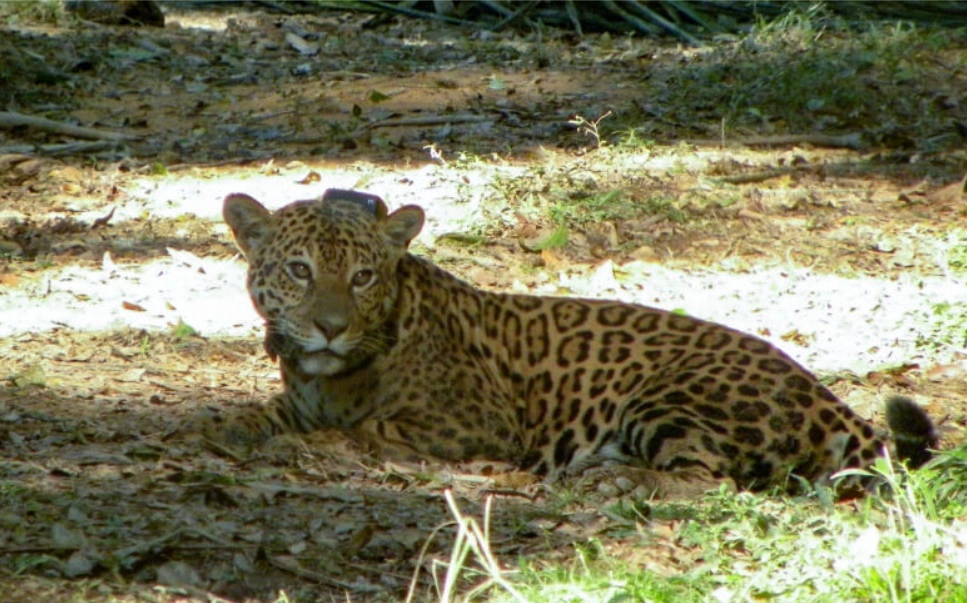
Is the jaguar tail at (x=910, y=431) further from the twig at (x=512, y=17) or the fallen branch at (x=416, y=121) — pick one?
the twig at (x=512, y=17)

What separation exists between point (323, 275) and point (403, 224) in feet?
1.93

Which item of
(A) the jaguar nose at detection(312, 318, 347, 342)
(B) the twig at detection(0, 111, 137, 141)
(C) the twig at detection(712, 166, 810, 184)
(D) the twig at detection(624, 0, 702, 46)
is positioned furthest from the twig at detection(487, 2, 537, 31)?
(A) the jaguar nose at detection(312, 318, 347, 342)

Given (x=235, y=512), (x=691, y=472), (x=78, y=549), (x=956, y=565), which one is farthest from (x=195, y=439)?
(x=956, y=565)

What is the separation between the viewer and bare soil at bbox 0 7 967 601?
6.06m

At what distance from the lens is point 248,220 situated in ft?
26.3

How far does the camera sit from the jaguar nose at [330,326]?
24.6 ft

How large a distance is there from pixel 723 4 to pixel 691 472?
14278mm

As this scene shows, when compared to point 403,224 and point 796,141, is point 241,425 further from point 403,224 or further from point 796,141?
point 796,141

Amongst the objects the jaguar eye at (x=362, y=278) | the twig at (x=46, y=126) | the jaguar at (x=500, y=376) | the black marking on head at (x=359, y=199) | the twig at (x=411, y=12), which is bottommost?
the jaguar at (x=500, y=376)

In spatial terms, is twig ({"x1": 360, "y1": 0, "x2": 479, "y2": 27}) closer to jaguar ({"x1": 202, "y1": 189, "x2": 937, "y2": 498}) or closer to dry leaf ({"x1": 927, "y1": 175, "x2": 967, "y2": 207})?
dry leaf ({"x1": 927, "y1": 175, "x2": 967, "y2": 207})

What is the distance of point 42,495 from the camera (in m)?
6.29

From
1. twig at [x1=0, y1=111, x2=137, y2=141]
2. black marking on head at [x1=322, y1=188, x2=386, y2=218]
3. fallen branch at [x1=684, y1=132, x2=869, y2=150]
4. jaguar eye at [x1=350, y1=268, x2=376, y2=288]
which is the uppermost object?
fallen branch at [x1=684, y1=132, x2=869, y2=150]

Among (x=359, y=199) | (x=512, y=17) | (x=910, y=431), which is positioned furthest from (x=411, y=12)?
(x=910, y=431)

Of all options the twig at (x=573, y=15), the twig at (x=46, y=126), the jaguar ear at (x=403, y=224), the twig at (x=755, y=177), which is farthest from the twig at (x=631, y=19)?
the jaguar ear at (x=403, y=224)
